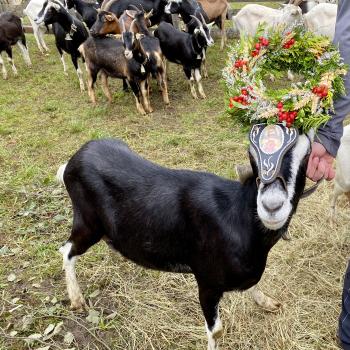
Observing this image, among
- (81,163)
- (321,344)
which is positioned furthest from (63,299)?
(321,344)

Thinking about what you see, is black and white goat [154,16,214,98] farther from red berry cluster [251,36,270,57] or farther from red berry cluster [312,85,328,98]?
red berry cluster [312,85,328,98]

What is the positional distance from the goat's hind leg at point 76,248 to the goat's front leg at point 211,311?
0.88 meters

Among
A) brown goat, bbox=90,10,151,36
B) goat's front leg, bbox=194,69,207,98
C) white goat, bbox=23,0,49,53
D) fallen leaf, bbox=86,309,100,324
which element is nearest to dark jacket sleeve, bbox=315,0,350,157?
fallen leaf, bbox=86,309,100,324

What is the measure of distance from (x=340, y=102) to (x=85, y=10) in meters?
9.05

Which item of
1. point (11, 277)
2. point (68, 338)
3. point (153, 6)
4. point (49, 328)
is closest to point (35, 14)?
point (153, 6)

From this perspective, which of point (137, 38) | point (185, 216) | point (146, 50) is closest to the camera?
point (185, 216)

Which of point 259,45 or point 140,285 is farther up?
point 259,45

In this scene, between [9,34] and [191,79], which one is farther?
[9,34]

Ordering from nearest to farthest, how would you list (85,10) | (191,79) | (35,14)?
(191,79) < (85,10) < (35,14)

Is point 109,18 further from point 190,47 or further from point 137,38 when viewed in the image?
point 190,47

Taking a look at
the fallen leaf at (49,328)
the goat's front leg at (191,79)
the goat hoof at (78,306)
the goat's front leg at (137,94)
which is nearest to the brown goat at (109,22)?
the goat's front leg at (137,94)

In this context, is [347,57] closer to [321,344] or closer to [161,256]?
[161,256]

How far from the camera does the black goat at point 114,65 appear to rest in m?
6.64

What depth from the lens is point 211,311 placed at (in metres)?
2.48
